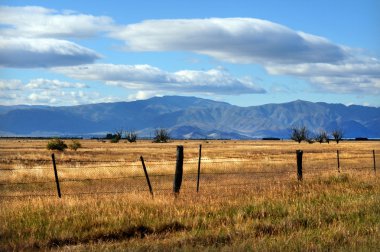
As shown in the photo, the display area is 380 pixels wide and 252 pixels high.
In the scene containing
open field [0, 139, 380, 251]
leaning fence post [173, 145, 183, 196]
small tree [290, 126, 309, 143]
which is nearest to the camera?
open field [0, 139, 380, 251]

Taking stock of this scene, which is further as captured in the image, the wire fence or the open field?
the wire fence

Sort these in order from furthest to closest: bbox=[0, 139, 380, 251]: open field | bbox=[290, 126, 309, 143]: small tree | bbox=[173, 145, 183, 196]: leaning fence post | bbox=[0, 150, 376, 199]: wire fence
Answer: bbox=[290, 126, 309, 143]: small tree, bbox=[0, 150, 376, 199]: wire fence, bbox=[173, 145, 183, 196]: leaning fence post, bbox=[0, 139, 380, 251]: open field

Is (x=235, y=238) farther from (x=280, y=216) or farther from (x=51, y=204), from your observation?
(x=51, y=204)

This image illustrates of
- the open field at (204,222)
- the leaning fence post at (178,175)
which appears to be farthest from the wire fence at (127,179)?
the open field at (204,222)

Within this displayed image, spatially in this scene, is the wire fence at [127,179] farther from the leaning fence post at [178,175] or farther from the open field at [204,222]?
the open field at [204,222]

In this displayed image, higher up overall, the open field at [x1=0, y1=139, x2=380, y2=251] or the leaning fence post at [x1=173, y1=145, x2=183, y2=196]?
the leaning fence post at [x1=173, y1=145, x2=183, y2=196]

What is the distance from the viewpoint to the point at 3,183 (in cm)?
2580

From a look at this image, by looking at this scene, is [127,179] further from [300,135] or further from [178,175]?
[300,135]

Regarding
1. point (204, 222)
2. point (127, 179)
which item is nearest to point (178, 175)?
point (204, 222)

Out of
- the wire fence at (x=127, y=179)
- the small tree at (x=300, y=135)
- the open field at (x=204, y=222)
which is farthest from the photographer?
the small tree at (x=300, y=135)

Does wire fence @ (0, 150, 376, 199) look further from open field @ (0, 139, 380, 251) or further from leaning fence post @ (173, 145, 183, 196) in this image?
open field @ (0, 139, 380, 251)

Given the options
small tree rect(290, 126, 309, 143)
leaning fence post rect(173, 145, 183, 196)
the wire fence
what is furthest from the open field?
small tree rect(290, 126, 309, 143)

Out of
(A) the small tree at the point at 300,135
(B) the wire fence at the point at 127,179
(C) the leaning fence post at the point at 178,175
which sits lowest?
(B) the wire fence at the point at 127,179

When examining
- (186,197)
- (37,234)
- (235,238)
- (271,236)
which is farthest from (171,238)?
(186,197)
